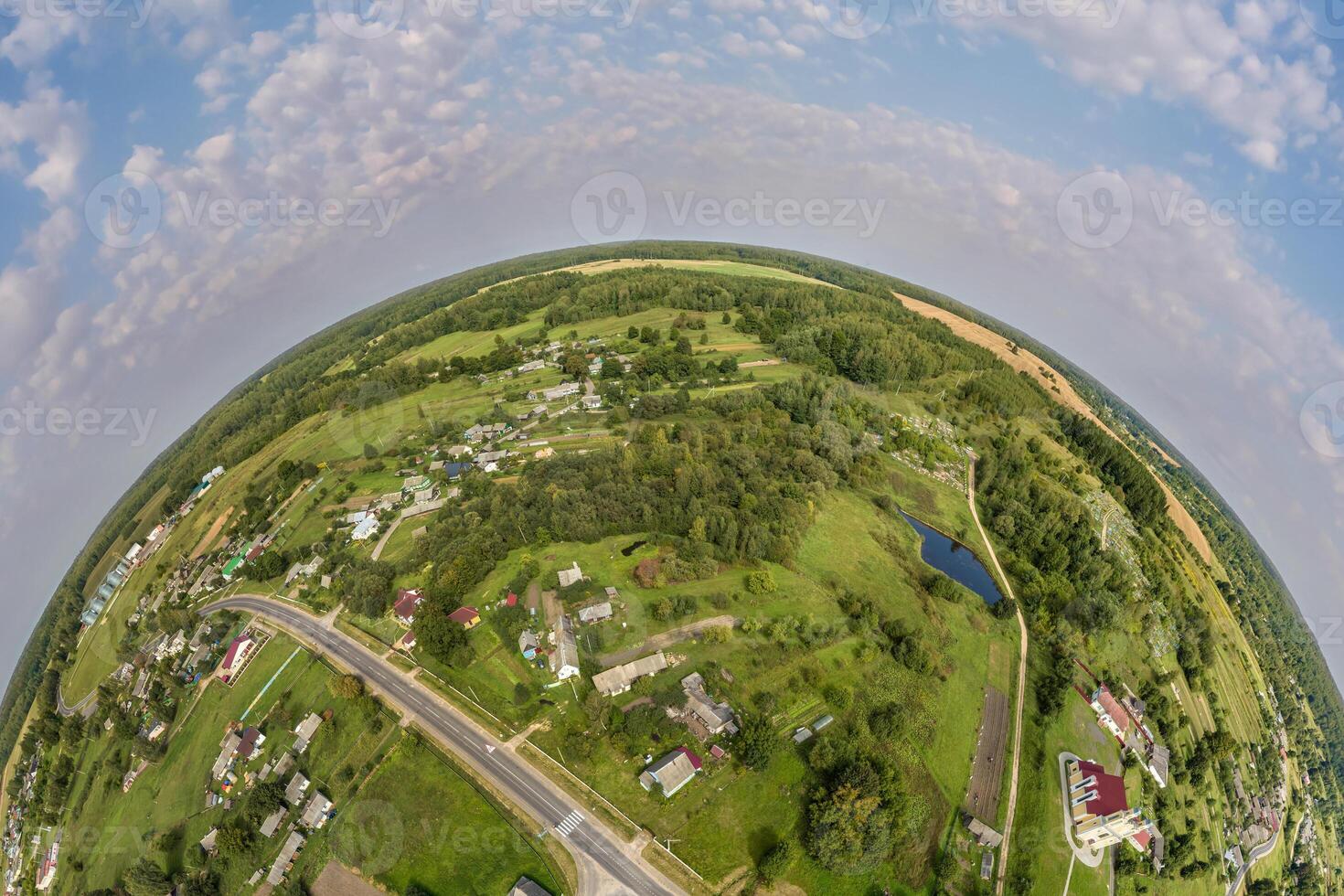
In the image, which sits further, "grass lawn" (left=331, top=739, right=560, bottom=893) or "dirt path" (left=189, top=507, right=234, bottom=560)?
"dirt path" (left=189, top=507, right=234, bottom=560)

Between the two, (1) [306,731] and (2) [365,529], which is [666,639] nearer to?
(1) [306,731]

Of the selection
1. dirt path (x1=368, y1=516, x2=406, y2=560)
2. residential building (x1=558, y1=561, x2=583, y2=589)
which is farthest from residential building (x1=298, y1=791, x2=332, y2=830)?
dirt path (x1=368, y1=516, x2=406, y2=560)

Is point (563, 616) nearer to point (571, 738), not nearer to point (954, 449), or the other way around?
point (571, 738)

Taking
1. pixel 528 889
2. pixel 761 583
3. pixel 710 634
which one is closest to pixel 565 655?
pixel 710 634

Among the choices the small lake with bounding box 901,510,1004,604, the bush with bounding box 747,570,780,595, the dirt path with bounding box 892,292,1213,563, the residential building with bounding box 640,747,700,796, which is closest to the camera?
the residential building with bounding box 640,747,700,796

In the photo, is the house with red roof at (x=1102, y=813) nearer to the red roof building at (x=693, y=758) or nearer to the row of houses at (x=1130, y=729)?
the row of houses at (x=1130, y=729)

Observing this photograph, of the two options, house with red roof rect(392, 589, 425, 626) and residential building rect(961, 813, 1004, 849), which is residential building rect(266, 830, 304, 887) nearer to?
house with red roof rect(392, 589, 425, 626)
